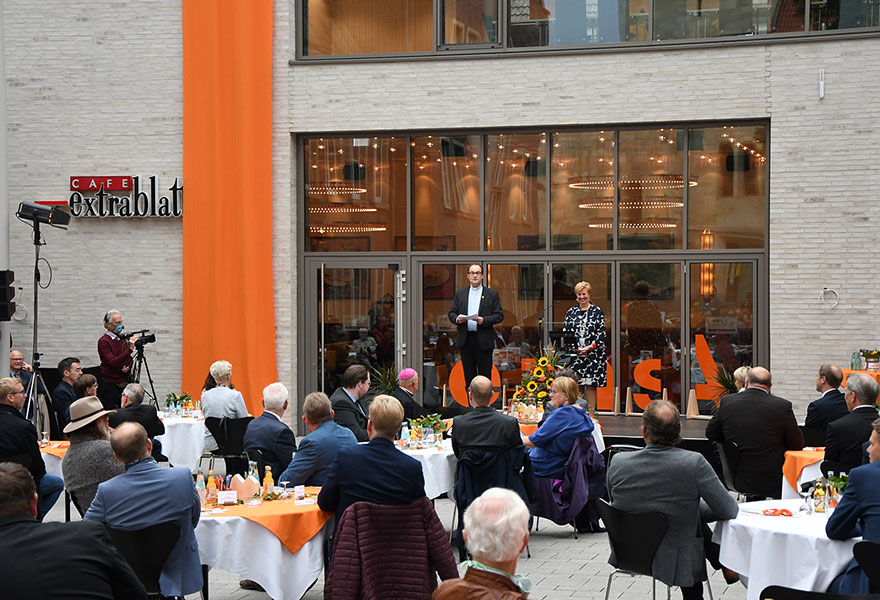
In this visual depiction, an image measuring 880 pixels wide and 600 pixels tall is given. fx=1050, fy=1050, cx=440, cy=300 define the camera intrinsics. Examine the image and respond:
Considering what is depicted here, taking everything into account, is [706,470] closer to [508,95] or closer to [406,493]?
[406,493]

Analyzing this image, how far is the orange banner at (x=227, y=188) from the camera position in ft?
51.7

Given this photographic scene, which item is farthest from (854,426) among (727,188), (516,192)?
(516,192)

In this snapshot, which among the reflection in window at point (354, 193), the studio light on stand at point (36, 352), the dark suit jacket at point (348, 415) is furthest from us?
the reflection in window at point (354, 193)

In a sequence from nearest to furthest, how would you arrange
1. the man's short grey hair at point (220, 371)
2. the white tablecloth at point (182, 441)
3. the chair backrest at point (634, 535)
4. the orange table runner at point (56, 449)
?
1. the chair backrest at point (634, 535)
2. the orange table runner at point (56, 449)
3. the man's short grey hair at point (220, 371)
4. the white tablecloth at point (182, 441)

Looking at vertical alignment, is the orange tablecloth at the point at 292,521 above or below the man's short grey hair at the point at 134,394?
below

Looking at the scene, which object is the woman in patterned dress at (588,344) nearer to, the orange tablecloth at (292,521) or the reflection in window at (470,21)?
the reflection in window at (470,21)

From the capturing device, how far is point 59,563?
3.69 metres

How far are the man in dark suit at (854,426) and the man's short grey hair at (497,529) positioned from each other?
4941mm

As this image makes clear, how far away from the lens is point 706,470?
5945 millimetres

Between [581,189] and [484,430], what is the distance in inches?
318

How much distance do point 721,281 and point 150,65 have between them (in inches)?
359

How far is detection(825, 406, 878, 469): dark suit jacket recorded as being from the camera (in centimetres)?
785

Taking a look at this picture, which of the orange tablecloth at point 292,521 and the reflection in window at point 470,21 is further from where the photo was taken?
the reflection in window at point 470,21

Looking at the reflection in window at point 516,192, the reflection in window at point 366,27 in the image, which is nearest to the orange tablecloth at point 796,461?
the reflection in window at point 516,192
